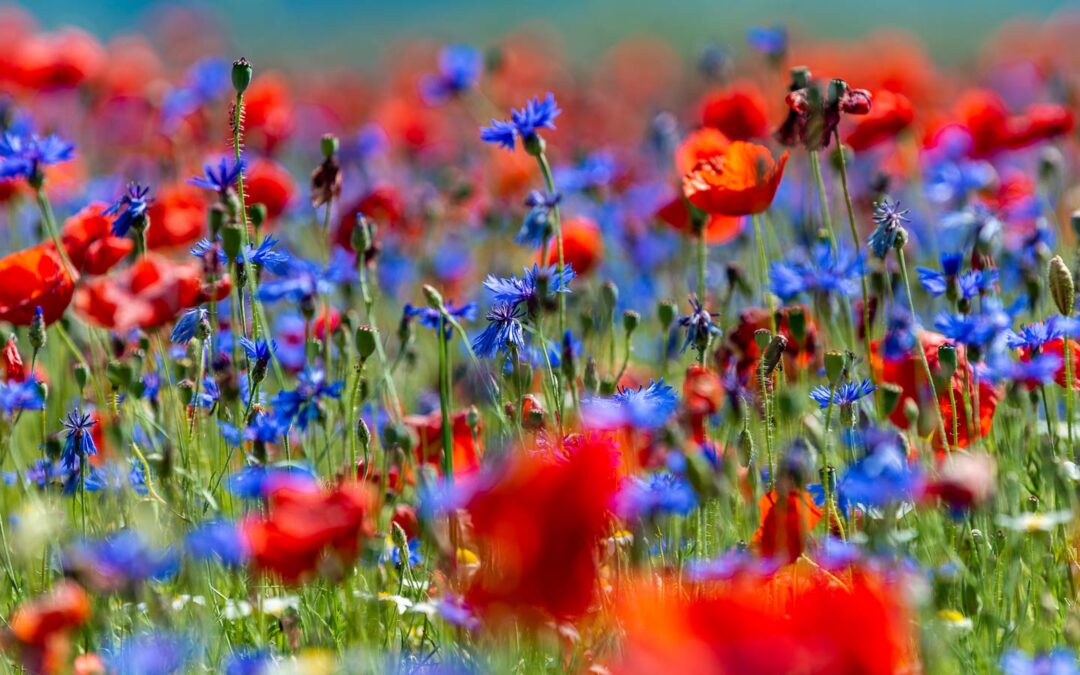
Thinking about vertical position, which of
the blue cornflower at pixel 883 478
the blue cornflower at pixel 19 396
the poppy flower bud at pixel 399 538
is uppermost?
the blue cornflower at pixel 19 396

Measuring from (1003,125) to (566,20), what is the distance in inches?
1213

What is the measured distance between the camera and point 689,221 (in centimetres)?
271

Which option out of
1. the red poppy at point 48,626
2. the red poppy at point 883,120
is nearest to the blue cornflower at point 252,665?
the red poppy at point 48,626

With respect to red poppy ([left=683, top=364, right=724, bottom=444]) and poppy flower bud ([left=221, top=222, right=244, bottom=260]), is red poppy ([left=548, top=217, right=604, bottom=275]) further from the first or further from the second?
red poppy ([left=683, top=364, right=724, bottom=444])

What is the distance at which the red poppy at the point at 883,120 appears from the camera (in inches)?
99.0

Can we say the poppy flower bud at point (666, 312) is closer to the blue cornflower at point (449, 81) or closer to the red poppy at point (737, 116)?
the red poppy at point (737, 116)

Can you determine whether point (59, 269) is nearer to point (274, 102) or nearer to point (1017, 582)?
point (1017, 582)

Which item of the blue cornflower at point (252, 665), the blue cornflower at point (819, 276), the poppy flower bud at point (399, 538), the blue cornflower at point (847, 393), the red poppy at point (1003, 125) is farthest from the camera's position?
the red poppy at point (1003, 125)

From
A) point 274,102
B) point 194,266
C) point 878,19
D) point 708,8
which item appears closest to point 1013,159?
point 274,102

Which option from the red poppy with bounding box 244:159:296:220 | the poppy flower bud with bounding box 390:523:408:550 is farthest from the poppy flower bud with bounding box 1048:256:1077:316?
the red poppy with bounding box 244:159:296:220

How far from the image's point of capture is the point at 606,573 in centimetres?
167

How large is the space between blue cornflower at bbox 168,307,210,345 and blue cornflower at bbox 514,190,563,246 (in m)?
0.54

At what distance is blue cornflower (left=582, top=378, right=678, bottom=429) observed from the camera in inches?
53.3

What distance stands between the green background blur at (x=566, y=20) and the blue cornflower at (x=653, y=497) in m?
17.8
